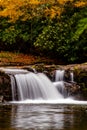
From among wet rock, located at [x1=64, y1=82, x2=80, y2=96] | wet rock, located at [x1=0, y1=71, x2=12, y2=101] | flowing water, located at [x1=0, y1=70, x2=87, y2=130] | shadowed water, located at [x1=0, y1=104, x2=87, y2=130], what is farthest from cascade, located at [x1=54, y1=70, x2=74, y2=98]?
shadowed water, located at [x1=0, y1=104, x2=87, y2=130]

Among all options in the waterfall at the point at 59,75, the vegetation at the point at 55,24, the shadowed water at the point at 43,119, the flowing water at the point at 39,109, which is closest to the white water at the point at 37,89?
the flowing water at the point at 39,109

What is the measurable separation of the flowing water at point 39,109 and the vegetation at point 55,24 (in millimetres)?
6817

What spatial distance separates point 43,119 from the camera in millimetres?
13289

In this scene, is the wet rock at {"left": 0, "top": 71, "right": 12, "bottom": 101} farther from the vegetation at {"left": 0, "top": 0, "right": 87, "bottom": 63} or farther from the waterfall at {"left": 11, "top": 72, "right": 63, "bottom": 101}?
the vegetation at {"left": 0, "top": 0, "right": 87, "bottom": 63}

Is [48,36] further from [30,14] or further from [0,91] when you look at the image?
[0,91]

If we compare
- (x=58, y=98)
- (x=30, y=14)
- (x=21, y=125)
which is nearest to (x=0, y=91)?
(x=58, y=98)

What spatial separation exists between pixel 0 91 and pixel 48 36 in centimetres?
1013

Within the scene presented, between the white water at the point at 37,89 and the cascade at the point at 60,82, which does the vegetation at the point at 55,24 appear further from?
the white water at the point at 37,89

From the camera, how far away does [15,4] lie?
3017 cm

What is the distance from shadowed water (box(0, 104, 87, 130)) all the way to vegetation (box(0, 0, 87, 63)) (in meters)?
13.5

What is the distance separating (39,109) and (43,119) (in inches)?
119

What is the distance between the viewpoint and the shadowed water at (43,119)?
39.1 feet

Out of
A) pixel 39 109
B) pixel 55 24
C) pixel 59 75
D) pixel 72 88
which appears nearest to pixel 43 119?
pixel 39 109

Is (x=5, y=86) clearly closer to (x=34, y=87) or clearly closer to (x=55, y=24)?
(x=34, y=87)
